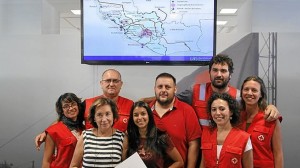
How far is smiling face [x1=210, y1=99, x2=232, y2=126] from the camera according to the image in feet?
8.49

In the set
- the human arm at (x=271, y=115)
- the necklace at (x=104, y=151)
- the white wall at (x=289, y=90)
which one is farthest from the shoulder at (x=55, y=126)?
the white wall at (x=289, y=90)

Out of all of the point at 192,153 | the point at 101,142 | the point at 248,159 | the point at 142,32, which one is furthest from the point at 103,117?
the point at 142,32

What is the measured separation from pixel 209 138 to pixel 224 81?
0.57 metres

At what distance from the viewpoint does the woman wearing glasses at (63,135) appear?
2.92 m

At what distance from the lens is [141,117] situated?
8.77ft

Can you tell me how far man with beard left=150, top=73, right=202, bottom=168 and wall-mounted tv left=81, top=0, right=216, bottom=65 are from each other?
1.01 m

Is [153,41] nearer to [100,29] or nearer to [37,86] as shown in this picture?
[100,29]

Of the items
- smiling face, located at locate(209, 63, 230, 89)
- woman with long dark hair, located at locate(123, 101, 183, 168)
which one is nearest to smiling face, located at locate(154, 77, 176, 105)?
woman with long dark hair, located at locate(123, 101, 183, 168)

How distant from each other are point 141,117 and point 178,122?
1.31ft

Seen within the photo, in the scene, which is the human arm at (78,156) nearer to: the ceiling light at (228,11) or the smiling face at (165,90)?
the smiling face at (165,90)

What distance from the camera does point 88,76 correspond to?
408 centimetres

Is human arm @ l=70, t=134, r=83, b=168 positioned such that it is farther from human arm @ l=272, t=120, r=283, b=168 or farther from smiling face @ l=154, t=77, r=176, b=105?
human arm @ l=272, t=120, r=283, b=168

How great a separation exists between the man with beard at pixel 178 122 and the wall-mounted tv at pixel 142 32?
101cm

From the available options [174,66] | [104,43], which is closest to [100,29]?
[104,43]
